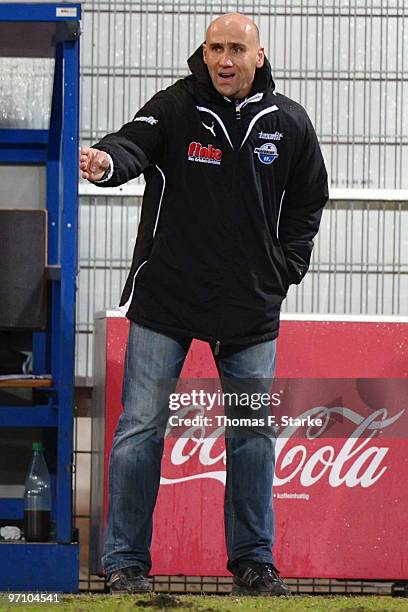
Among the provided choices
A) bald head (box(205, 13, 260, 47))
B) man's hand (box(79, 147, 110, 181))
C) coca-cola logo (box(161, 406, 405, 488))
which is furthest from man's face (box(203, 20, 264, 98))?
coca-cola logo (box(161, 406, 405, 488))

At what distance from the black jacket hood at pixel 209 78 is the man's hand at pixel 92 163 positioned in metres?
0.44

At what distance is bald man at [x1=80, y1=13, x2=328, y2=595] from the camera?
3625 mm

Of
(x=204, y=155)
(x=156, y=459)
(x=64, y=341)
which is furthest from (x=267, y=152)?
(x=64, y=341)

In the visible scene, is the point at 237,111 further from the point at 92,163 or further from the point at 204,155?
the point at 92,163

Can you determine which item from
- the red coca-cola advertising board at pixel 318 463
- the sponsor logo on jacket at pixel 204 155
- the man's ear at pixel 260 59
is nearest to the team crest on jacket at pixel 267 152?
the sponsor logo on jacket at pixel 204 155

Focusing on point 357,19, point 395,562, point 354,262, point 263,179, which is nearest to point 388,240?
point 354,262

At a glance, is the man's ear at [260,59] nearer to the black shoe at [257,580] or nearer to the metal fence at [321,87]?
the black shoe at [257,580]

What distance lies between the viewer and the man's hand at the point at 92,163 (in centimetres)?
339

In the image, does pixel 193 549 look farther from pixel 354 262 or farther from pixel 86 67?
pixel 86 67

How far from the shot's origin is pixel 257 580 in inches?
144

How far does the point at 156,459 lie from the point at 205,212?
2.36 feet

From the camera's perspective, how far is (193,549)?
4.87 metres

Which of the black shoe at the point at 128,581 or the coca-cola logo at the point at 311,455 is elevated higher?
the coca-cola logo at the point at 311,455

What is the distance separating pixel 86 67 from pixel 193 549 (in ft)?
7.15
